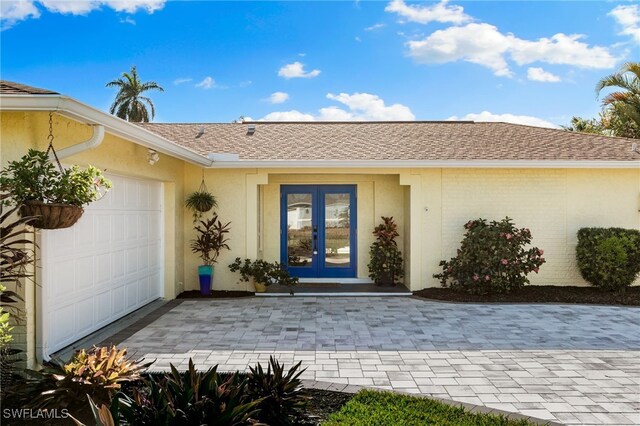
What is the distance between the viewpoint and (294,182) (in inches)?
455

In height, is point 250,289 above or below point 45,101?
below

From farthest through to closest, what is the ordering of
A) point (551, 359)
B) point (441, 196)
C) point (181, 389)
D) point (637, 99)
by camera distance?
1. point (637, 99)
2. point (441, 196)
3. point (551, 359)
4. point (181, 389)

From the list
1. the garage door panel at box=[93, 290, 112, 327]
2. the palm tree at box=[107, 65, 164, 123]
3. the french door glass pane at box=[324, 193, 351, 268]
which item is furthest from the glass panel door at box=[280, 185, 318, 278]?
the palm tree at box=[107, 65, 164, 123]

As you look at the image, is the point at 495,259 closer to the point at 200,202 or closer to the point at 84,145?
the point at 200,202

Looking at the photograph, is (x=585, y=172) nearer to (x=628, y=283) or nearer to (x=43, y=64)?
(x=628, y=283)

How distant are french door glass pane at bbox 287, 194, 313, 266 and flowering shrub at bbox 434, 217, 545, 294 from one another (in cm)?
393

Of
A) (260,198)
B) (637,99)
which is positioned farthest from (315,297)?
(637,99)

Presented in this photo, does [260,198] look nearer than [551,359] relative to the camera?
No

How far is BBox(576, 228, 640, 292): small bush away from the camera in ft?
29.7

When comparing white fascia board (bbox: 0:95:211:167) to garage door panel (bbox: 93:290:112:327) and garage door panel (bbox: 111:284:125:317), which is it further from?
garage door panel (bbox: 111:284:125:317)

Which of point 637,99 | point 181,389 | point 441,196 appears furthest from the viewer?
point 637,99

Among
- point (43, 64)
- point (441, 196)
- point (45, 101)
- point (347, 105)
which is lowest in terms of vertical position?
point (441, 196)

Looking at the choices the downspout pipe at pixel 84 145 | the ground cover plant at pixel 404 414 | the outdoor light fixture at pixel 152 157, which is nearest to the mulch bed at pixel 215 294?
the outdoor light fixture at pixel 152 157

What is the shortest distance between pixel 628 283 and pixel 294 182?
7654 mm
